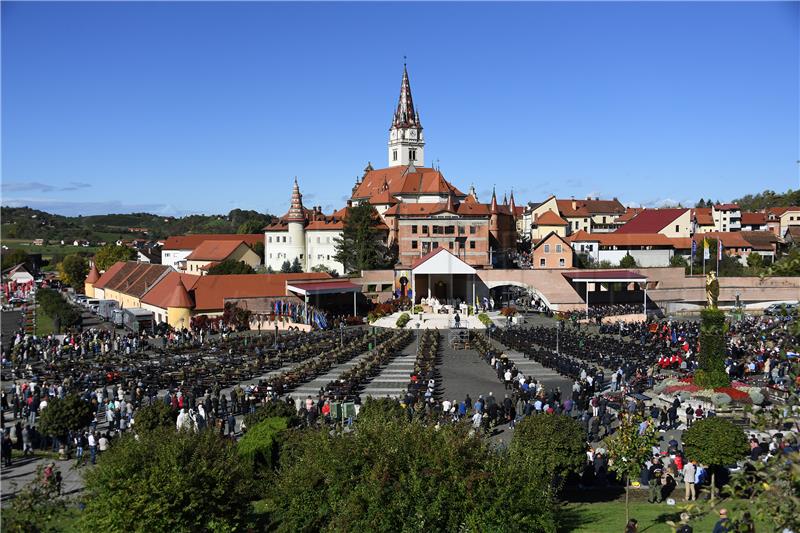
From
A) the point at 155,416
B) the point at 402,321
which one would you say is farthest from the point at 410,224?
the point at 155,416

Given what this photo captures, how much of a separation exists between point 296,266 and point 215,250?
10801 millimetres

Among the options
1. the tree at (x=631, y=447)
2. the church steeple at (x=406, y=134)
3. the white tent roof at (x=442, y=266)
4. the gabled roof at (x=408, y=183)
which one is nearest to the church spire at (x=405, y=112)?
the church steeple at (x=406, y=134)

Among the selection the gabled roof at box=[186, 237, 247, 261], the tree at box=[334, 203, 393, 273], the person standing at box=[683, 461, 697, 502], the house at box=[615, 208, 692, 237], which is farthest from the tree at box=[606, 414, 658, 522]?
the house at box=[615, 208, 692, 237]

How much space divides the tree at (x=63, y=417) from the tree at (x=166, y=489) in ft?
28.3

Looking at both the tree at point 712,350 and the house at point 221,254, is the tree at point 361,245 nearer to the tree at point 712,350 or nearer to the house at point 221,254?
the house at point 221,254

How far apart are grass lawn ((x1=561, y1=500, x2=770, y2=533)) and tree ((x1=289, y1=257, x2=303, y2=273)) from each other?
63.0 metres

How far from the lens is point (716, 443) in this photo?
16.6 m

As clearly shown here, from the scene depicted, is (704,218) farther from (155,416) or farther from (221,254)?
(155,416)

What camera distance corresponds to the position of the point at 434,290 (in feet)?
205

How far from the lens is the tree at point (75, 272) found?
8881 centimetres

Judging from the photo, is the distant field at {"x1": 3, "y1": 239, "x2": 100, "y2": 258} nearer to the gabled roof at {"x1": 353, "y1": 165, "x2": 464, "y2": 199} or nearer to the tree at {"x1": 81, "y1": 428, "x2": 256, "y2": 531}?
the gabled roof at {"x1": 353, "y1": 165, "x2": 464, "y2": 199}

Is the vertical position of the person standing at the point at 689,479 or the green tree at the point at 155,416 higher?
the green tree at the point at 155,416

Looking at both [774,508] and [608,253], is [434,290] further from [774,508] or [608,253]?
[774,508]

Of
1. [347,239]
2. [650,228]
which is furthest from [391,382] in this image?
[650,228]
